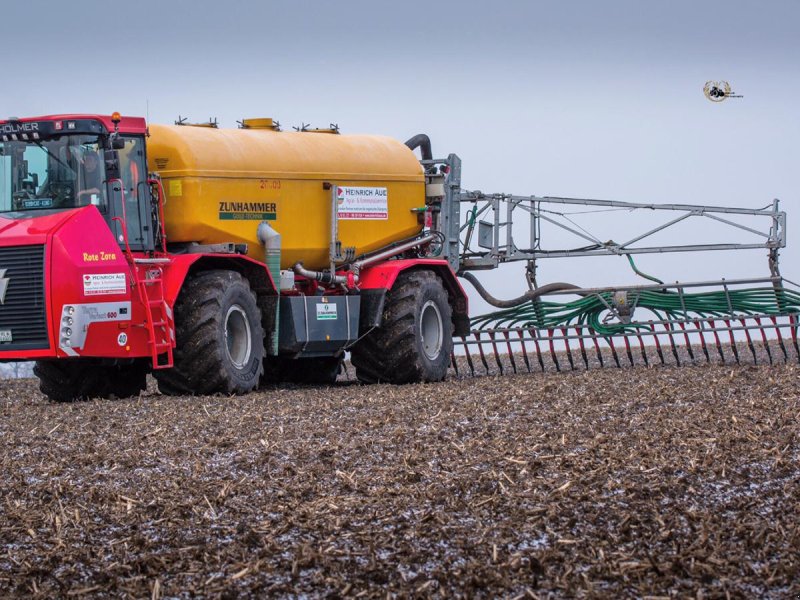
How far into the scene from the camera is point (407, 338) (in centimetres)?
1527

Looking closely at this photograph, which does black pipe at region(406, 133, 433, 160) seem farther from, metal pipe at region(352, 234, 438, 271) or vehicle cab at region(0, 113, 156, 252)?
vehicle cab at region(0, 113, 156, 252)

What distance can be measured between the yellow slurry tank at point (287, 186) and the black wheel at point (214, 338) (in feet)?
2.24

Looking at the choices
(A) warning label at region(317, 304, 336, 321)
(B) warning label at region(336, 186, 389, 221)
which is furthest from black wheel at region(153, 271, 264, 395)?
(B) warning label at region(336, 186, 389, 221)

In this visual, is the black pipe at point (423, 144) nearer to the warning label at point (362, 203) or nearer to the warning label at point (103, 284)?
the warning label at point (362, 203)

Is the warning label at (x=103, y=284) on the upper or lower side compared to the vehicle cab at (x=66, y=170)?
lower

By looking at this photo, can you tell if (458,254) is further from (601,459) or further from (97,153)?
(601,459)

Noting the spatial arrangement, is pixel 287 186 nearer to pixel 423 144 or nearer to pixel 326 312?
pixel 326 312

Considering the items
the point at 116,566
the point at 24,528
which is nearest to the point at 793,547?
the point at 116,566

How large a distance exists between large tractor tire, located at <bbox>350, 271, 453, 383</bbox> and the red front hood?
13.6 feet

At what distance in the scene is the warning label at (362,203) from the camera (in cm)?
1519

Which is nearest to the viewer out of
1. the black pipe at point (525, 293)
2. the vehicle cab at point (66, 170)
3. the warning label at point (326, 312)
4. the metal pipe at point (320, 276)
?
the vehicle cab at point (66, 170)

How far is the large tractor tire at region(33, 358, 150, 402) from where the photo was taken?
45.2ft

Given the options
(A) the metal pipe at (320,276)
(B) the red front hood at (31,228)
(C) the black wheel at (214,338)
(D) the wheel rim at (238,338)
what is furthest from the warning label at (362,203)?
(B) the red front hood at (31,228)

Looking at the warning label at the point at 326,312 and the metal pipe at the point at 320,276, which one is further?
the metal pipe at the point at 320,276
